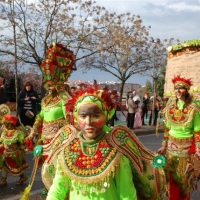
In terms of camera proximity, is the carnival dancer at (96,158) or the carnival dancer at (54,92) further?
the carnival dancer at (54,92)

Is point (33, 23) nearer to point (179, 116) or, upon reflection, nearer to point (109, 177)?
point (179, 116)

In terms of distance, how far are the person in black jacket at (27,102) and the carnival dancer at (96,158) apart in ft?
25.1

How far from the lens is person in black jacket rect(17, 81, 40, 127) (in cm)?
1070

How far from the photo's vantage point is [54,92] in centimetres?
597

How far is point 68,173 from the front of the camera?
2.85 m

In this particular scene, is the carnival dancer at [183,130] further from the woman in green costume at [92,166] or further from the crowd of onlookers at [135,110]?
the crowd of onlookers at [135,110]

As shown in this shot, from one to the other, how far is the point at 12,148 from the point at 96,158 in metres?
4.54

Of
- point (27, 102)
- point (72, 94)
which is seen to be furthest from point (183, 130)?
point (27, 102)

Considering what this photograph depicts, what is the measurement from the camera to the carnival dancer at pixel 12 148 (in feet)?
23.2

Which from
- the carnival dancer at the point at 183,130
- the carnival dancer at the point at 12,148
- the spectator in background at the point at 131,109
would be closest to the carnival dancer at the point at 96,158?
the carnival dancer at the point at 183,130

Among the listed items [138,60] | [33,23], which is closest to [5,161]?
[33,23]

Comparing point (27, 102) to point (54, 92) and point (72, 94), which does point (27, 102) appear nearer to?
point (54, 92)

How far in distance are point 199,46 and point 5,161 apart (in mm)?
3902

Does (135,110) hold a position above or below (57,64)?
below
